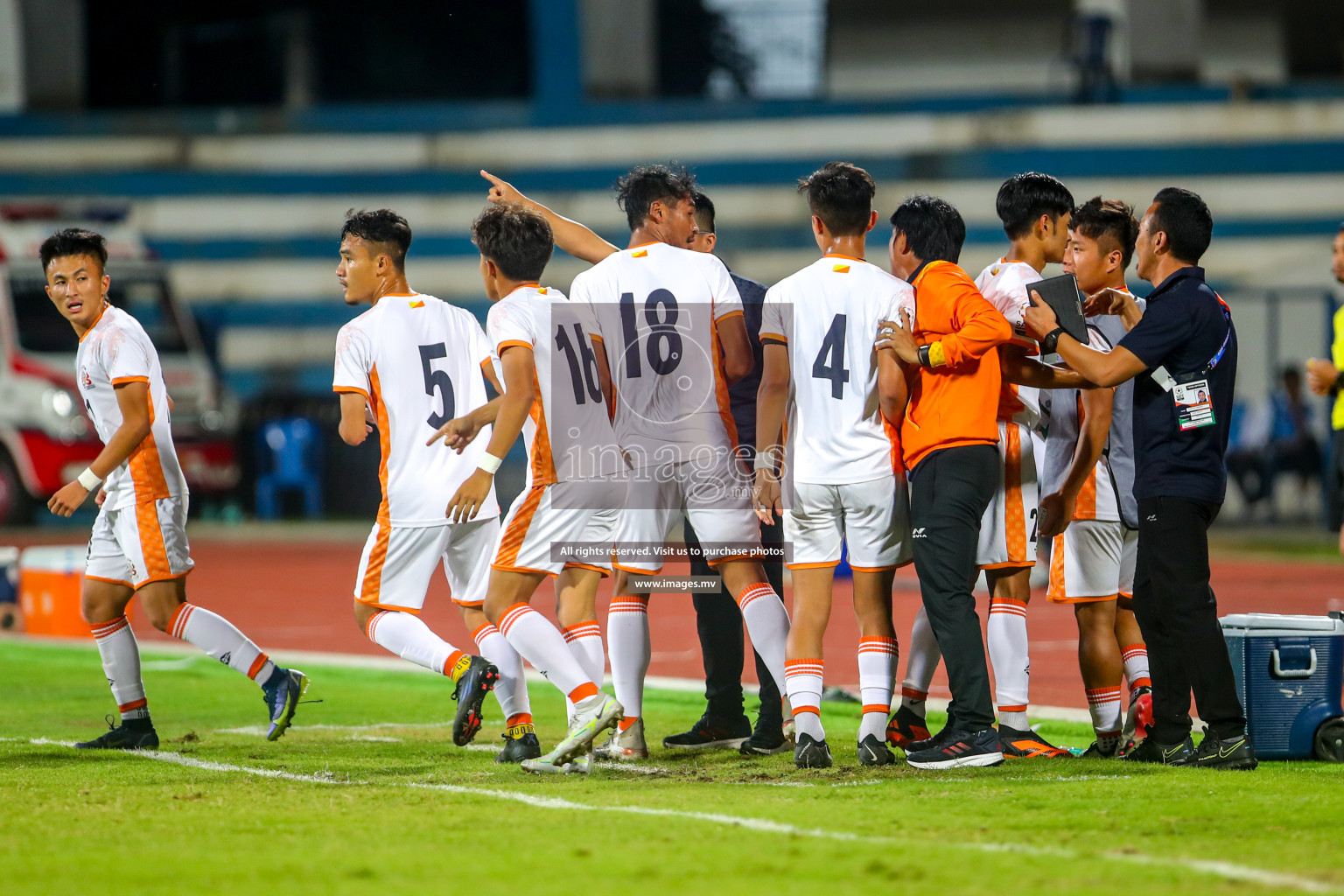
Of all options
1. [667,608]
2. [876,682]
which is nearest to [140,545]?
[876,682]

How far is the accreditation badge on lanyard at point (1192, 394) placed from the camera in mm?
6332

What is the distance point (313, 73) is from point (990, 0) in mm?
14380

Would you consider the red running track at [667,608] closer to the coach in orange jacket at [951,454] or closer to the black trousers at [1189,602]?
the black trousers at [1189,602]

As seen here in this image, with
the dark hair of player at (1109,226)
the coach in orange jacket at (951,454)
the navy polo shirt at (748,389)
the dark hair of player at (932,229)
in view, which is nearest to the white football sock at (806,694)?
the coach in orange jacket at (951,454)

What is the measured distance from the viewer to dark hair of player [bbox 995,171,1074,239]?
693 cm

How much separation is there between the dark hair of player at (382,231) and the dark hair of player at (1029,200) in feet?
8.82

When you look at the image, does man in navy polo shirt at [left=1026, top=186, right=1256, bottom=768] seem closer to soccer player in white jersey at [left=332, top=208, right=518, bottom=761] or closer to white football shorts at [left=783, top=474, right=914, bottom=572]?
white football shorts at [left=783, top=474, right=914, bottom=572]

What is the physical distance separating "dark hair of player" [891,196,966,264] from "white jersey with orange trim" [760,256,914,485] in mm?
240

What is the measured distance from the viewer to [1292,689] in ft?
21.7

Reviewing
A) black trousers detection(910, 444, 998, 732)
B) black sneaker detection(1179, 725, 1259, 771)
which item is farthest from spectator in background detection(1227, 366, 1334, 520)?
black trousers detection(910, 444, 998, 732)

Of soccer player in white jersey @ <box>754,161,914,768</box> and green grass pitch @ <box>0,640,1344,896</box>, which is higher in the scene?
soccer player in white jersey @ <box>754,161,914,768</box>

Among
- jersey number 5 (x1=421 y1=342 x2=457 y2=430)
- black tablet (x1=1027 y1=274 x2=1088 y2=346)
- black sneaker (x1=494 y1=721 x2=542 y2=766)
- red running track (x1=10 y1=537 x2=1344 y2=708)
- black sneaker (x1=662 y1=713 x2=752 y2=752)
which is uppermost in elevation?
black tablet (x1=1027 y1=274 x2=1088 y2=346)

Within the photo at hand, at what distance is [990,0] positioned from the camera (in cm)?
3073

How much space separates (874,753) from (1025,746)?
741 millimetres
